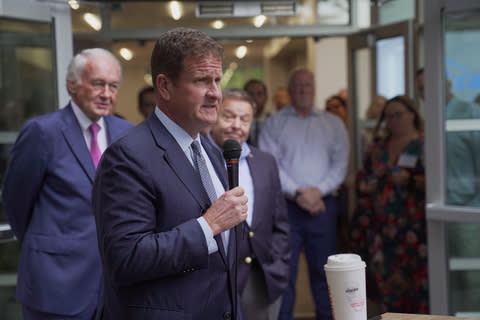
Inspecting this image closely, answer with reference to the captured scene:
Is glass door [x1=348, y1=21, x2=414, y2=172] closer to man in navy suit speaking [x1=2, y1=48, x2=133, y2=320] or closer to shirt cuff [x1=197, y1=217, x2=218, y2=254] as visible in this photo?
man in navy suit speaking [x1=2, y1=48, x2=133, y2=320]

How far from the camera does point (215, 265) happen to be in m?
1.63

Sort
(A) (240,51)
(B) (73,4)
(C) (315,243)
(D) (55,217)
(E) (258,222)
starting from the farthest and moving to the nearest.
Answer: (A) (240,51)
(C) (315,243)
(B) (73,4)
(E) (258,222)
(D) (55,217)

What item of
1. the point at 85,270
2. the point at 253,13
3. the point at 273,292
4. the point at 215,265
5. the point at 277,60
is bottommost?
the point at 273,292

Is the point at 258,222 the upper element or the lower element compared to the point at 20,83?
lower

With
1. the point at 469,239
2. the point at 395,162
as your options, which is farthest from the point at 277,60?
the point at 469,239

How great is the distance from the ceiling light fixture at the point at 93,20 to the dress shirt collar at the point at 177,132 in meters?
2.73

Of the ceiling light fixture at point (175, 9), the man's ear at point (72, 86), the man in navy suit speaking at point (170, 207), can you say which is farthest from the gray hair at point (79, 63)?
the ceiling light fixture at point (175, 9)

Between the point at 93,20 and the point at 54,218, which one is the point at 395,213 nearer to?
the point at 54,218

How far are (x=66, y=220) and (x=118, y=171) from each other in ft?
3.48

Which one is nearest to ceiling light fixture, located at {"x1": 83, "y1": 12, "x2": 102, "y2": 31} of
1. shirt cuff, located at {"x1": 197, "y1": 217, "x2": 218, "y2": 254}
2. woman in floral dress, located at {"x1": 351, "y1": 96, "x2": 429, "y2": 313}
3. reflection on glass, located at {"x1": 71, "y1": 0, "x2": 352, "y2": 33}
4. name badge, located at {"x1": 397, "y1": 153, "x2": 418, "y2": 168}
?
reflection on glass, located at {"x1": 71, "y1": 0, "x2": 352, "y2": 33}

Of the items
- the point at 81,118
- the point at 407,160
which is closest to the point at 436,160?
the point at 407,160

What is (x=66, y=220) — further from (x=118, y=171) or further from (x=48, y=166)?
(x=118, y=171)

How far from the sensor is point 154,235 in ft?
4.93

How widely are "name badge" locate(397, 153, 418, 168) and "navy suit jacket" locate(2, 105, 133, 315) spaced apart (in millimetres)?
2325
